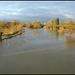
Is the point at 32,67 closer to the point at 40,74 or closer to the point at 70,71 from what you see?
the point at 40,74

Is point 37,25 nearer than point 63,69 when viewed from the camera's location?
No

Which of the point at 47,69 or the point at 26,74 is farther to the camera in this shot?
the point at 47,69

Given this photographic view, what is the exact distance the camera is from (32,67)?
190 inches

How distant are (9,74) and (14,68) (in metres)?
0.58

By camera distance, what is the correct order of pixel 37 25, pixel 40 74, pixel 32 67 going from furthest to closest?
pixel 37 25
pixel 32 67
pixel 40 74

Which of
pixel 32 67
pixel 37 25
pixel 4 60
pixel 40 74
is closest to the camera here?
pixel 40 74

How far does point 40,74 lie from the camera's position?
13.7 feet

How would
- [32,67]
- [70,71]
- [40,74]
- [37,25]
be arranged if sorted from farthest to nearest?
[37,25], [32,67], [70,71], [40,74]

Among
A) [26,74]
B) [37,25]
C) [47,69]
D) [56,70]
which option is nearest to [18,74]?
[26,74]

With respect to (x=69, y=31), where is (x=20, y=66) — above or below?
below

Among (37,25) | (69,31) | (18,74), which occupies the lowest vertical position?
(18,74)

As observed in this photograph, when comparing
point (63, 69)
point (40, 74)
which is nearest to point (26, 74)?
point (40, 74)

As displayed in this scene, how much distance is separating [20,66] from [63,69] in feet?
8.36

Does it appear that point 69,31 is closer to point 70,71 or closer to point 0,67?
point 70,71
